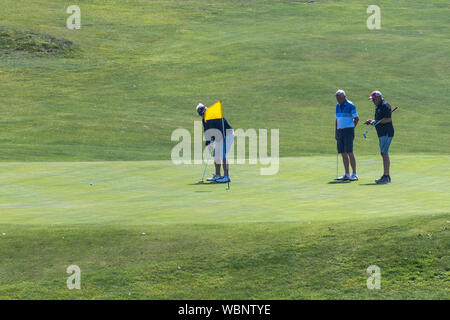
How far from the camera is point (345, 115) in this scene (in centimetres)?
Answer: 2262

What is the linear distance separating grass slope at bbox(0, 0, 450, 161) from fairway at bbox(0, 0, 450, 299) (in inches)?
7.7

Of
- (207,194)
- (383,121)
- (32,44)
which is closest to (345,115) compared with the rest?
(383,121)

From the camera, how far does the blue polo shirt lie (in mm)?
22484

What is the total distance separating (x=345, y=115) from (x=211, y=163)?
753cm

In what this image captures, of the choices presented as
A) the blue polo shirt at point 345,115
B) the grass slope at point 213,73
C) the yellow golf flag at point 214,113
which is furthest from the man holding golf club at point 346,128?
the grass slope at point 213,73

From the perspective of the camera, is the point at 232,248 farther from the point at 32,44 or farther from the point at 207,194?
the point at 32,44

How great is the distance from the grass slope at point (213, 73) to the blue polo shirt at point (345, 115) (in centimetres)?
1361

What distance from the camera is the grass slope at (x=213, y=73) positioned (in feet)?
133

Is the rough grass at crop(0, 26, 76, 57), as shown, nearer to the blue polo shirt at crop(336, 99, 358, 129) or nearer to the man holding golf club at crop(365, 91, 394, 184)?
the blue polo shirt at crop(336, 99, 358, 129)

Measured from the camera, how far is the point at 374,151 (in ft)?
121

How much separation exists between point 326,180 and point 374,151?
15.5 metres
